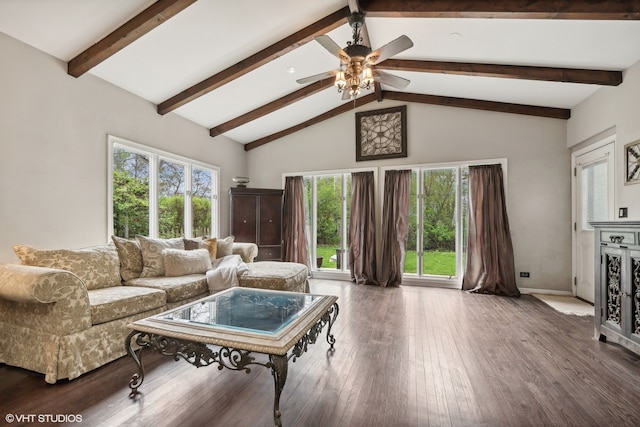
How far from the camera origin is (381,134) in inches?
215

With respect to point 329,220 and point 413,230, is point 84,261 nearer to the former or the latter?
point 329,220

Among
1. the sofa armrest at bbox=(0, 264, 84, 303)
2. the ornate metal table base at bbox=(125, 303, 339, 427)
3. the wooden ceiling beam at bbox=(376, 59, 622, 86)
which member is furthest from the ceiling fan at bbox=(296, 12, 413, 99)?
the sofa armrest at bbox=(0, 264, 84, 303)

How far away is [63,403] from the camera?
1.79m

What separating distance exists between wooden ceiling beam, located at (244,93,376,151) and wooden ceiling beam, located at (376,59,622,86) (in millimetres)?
1334

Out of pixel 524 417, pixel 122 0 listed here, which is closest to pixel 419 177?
pixel 524 417

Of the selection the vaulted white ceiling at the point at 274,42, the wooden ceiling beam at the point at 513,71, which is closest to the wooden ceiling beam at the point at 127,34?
the vaulted white ceiling at the point at 274,42

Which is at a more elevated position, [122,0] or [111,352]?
[122,0]

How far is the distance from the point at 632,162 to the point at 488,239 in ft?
6.32

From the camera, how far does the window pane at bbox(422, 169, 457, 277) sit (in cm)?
507

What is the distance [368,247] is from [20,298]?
441 centimetres

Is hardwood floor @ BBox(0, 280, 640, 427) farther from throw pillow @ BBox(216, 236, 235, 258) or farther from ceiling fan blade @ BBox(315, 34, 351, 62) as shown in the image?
ceiling fan blade @ BBox(315, 34, 351, 62)

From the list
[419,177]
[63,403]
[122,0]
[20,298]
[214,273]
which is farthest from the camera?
[419,177]

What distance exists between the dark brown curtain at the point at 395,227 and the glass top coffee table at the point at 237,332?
303 centimetres

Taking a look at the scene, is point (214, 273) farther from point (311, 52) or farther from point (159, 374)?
point (311, 52)
